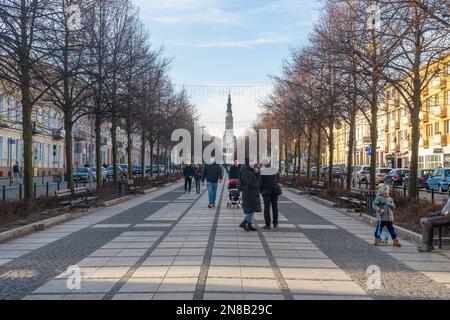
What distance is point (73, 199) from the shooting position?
2055 centimetres

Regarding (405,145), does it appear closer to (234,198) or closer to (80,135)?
(80,135)

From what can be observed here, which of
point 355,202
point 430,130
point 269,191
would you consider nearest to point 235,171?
point 355,202

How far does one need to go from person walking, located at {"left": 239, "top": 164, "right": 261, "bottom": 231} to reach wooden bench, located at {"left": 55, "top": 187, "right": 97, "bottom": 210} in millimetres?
7224

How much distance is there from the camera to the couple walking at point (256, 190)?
14781 millimetres

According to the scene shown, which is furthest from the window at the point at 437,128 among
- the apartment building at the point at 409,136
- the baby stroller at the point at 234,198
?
the baby stroller at the point at 234,198

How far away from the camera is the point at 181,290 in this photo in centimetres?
784

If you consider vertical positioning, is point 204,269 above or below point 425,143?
below

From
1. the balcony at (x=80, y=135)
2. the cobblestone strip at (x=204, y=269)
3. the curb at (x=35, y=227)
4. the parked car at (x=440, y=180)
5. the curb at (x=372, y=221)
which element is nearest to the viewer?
the cobblestone strip at (x=204, y=269)

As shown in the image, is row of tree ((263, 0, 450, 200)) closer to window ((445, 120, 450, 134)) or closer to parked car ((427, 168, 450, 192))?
parked car ((427, 168, 450, 192))

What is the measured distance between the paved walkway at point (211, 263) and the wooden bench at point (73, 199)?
2.84 m

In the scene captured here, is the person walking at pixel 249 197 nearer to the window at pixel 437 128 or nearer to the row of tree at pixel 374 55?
the row of tree at pixel 374 55

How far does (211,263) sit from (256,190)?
5222 millimetres

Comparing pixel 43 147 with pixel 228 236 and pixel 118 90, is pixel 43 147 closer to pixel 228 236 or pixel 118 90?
pixel 118 90
